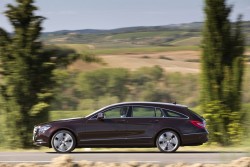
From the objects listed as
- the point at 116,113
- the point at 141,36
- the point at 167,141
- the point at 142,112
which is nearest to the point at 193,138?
the point at 167,141

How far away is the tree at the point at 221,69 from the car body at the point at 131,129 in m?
4.60

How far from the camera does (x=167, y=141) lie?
1614cm

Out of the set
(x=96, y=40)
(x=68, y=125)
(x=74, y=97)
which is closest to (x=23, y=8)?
(x=68, y=125)

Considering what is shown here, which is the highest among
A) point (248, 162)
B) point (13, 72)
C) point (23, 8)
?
point (23, 8)

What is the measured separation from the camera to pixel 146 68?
62281 mm

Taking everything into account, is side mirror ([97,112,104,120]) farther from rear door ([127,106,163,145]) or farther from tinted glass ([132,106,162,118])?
tinted glass ([132,106,162,118])

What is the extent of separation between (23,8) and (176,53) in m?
45.1

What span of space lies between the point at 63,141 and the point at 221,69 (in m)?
7.07

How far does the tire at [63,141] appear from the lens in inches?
639

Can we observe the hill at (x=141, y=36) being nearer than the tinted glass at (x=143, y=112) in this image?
No

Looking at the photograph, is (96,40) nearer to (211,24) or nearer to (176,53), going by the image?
(176,53)

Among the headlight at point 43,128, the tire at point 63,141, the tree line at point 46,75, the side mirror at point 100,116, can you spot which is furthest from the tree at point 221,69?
→ the headlight at point 43,128

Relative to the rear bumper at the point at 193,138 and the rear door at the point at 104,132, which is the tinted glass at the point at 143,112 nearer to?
the rear door at the point at 104,132

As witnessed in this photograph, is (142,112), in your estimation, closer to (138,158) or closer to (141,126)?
(141,126)
